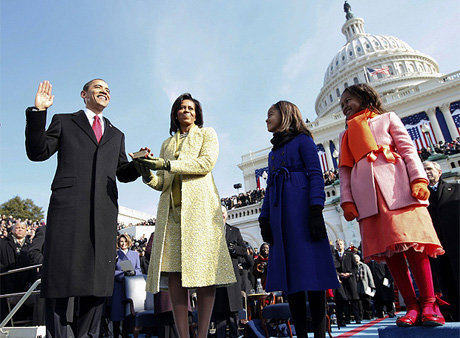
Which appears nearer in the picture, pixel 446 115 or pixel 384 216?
pixel 384 216

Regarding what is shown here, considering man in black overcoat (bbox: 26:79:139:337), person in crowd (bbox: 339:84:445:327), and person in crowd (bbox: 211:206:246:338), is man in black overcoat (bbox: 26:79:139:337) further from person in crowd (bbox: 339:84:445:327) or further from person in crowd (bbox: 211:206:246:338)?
person in crowd (bbox: 211:206:246:338)

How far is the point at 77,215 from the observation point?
2049 mm

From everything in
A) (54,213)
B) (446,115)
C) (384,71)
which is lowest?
(54,213)

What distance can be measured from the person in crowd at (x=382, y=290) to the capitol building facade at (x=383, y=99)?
9.15 m

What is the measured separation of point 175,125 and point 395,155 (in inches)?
69.7

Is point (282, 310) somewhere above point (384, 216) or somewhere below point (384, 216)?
below

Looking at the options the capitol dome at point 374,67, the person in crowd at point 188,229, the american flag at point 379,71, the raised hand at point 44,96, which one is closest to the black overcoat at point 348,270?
the person in crowd at point 188,229

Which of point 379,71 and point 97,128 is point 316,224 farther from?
point 379,71

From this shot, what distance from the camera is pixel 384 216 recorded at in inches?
87.0

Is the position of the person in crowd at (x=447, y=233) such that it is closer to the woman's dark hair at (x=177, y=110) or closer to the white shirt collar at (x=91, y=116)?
the woman's dark hair at (x=177, y=110)

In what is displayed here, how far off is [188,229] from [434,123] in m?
41.1

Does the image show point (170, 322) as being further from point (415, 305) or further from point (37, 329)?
point (415, 305)

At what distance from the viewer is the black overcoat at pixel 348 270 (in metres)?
7.54

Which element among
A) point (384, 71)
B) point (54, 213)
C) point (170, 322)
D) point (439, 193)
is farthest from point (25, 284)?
point (384, 71)
